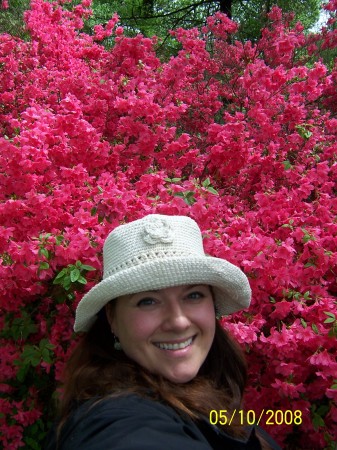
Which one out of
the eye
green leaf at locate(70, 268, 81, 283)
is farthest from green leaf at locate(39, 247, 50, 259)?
the eye

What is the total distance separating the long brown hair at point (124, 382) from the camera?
4.22ft

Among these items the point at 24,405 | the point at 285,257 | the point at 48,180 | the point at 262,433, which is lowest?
the point at 24,405

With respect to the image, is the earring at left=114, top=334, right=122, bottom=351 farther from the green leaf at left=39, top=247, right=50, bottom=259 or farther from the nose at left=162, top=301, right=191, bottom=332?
the green leaf at left=39, top=247, right=50, bottom=259

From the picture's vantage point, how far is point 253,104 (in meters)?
4.10

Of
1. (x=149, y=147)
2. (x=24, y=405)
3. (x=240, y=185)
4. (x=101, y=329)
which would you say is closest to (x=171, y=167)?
(x=149, y=147)

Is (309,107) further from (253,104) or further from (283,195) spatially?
(283,195)

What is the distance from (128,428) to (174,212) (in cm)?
159

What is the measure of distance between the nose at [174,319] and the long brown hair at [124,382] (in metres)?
0.15

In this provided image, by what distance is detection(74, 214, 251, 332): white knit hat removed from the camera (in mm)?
1435

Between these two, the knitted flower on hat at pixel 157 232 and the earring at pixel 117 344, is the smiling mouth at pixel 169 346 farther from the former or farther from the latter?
the knitted flower on hat at pixel 157 232

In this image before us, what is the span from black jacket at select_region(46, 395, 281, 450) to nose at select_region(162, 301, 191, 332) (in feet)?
0.89

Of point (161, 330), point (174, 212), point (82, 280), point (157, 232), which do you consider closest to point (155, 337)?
point (161, 330)

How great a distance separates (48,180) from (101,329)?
5.31ft

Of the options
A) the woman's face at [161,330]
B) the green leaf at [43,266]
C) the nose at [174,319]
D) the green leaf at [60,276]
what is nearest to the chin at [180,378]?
the woman's face at [161,330]
